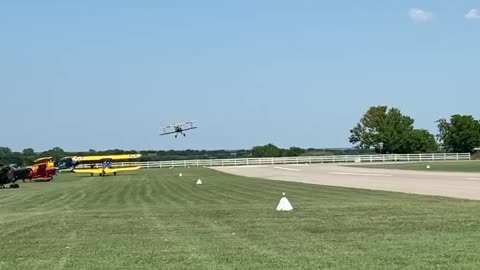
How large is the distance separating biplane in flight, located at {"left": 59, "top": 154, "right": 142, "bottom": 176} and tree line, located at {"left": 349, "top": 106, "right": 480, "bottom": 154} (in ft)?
207

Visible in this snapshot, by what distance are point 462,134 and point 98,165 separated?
76337mm

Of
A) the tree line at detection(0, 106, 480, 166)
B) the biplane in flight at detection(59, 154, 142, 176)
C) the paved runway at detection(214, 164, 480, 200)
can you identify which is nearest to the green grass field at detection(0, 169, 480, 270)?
the paved runway at detection(214, 164, 480, 200)

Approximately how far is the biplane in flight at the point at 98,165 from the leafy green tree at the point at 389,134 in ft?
207

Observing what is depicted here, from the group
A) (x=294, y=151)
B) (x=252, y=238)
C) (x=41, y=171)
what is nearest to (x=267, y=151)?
(x=294, y=151)

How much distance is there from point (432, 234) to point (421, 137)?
12238 centimetres

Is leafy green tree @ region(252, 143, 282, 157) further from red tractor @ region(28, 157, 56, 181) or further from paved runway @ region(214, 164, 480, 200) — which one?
paved runway @ region(214, 164, 480, 200)

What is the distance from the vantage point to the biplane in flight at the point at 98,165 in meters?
68.7

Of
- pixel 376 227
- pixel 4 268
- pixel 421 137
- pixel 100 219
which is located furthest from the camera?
pixel 421 137

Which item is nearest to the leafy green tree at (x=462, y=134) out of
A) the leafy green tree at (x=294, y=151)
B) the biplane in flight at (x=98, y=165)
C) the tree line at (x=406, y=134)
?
the tree line at (x=406, y=134)

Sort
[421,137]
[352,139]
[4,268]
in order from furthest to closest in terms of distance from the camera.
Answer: [352,139]
[421,137]
[4,268]

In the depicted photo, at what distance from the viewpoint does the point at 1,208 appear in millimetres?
23703

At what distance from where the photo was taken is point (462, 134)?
129625mm

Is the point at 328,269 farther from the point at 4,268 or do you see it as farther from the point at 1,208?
the point at 1,208

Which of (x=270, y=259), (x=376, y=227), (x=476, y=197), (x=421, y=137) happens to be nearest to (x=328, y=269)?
(x=270, y=259)
